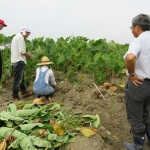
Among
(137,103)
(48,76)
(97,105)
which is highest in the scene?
(48,76)

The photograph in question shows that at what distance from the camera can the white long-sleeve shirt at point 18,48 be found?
20.1ft

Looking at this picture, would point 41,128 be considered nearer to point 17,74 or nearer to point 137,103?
point 137,103

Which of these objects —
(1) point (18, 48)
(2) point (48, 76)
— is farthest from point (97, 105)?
(1) point (18, 48)

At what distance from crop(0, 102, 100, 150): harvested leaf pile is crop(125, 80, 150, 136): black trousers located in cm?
55

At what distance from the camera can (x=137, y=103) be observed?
365 centimetres

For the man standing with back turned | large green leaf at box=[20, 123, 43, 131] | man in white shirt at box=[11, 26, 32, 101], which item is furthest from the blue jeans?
the man standing with back turned

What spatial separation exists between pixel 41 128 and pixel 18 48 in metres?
2.81

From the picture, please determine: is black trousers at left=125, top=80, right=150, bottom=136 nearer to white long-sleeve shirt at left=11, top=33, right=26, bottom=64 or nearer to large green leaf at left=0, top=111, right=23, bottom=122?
large green leaf at left=0, top=111, right=23, bottom=122

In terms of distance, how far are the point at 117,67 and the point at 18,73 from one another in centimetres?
241

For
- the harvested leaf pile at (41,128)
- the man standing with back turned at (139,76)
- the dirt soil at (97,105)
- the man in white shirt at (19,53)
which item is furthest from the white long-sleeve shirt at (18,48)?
the man standing with back turned at (139,76)

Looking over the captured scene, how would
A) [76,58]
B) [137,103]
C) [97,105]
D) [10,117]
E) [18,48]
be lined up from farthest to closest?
[76,58] < [18,48] < [97,105] < [10,117] < [137,103]

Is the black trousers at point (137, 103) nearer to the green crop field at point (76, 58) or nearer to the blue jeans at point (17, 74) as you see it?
the blue jeans at point (17, 74)

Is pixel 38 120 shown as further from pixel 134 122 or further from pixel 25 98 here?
pixel 25 98

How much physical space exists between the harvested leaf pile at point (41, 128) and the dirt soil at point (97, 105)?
0.53 feet
